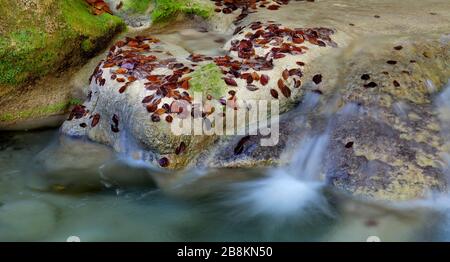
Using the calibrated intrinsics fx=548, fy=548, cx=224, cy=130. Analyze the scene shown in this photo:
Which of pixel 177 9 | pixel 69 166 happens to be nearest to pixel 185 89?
pixel 69 166

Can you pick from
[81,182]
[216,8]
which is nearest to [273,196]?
[81,182]

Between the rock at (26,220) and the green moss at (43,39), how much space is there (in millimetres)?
2359

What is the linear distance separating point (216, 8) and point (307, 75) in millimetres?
2743

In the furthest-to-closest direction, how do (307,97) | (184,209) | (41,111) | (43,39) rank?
(41,111) < (43,39) < (307,97) < (184,209)

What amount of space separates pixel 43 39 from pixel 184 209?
3.54 m

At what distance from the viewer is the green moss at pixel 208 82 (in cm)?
679

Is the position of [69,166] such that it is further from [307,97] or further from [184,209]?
[307,97]

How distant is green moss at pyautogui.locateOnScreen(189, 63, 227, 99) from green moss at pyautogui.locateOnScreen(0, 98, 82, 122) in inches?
89.5

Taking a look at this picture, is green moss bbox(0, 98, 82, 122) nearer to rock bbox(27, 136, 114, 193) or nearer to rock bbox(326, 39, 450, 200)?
rock bbox(27, 136, 114, 193)

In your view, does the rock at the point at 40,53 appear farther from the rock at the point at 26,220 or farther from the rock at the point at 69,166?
the rock at the point at 26,220

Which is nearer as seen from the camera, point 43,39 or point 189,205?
point 189,205

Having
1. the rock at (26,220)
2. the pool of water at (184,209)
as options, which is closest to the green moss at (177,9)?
the pool of water at (184,209)
